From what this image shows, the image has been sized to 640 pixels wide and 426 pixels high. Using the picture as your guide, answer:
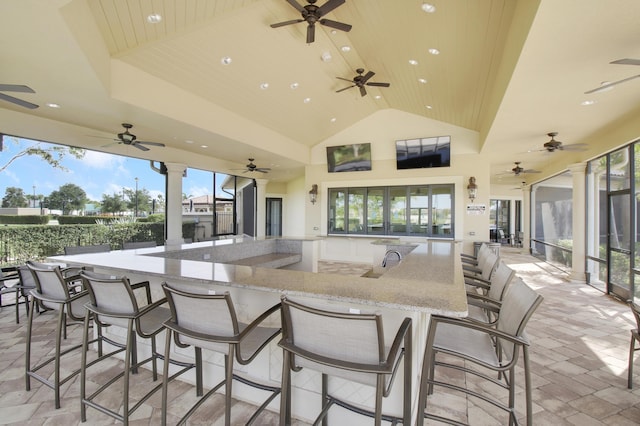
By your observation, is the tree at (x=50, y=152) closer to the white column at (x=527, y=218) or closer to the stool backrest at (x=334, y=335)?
the stool backrest at (x=334, y=335)

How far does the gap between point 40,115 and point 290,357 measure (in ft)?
19.2

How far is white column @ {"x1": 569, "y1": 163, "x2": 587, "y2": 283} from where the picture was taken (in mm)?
6234

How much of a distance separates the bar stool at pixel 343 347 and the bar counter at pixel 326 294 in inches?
3.5

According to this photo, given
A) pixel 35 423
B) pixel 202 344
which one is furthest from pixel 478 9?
pixel 35 423

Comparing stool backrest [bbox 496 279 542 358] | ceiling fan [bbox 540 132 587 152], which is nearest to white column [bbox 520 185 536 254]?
ceiling fan [bbox 540 132 587 152]

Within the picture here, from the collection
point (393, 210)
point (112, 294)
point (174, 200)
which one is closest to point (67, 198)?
point (174, 200)

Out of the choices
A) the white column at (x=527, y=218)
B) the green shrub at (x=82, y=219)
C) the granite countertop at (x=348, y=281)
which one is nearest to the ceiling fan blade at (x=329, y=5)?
the granite countertop at (x=348, y=281)

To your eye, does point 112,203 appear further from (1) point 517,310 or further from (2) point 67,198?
(1) point 517,310

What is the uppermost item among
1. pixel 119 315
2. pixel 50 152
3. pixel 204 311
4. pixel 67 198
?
pixel 50 152

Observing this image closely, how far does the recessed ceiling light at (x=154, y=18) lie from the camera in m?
3.27

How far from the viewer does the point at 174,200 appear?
7.31m

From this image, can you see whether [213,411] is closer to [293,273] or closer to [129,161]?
[293,273]

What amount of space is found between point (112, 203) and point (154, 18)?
497 centimetres

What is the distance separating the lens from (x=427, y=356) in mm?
1477
